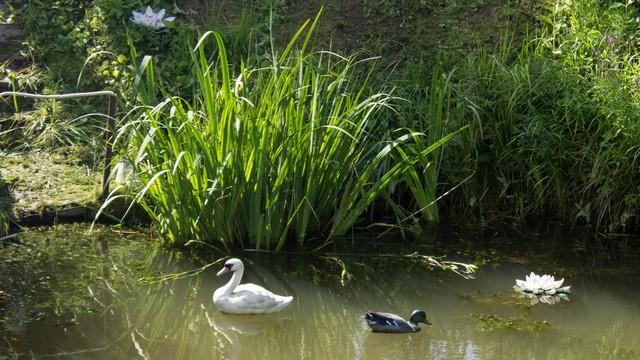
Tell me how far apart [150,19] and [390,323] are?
426 cm

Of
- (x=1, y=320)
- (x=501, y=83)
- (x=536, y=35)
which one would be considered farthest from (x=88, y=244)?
(x=536, y=35)

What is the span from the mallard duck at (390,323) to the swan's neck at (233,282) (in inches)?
32.1

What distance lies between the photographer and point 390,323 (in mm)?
5113

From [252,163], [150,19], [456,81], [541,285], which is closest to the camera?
[541,285]

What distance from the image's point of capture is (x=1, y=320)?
16.7ft

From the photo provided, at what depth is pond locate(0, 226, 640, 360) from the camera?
498 centimetres

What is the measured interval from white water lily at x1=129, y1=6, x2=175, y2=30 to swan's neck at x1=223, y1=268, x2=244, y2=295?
3390 millimetres

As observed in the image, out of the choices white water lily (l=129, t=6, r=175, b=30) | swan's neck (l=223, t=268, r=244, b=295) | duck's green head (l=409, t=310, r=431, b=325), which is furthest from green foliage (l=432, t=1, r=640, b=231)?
white water lily (l=129, t=6, r=175, b=30)

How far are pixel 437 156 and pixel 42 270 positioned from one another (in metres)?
2.93

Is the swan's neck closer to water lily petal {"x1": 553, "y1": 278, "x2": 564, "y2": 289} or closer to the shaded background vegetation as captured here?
the shaded background vegetation

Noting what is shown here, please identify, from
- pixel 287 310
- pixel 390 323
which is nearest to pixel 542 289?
pixel 390 323

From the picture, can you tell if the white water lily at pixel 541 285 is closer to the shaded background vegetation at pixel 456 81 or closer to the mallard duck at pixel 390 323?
the mallard duck at pixel 390 323

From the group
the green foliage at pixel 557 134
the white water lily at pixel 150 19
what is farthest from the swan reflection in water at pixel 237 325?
the white water lily at pixel 150 19

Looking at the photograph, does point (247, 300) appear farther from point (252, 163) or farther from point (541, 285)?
point (541, 285)
